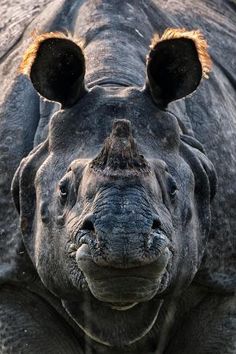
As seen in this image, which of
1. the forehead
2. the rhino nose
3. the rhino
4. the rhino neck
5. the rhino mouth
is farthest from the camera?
the rhino neck

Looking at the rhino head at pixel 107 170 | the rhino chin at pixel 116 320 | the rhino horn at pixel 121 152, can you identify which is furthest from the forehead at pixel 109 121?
the rhino chin at pixel 116 320

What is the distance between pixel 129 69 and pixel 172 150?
29.3 inches

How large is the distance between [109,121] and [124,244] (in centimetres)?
109

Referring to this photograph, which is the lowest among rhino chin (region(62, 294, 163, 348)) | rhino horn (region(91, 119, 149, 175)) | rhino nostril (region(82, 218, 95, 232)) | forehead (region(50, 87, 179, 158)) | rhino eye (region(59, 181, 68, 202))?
rhino chin (region(62, 294, 163, 348))

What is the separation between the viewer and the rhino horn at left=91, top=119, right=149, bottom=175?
22.9ft

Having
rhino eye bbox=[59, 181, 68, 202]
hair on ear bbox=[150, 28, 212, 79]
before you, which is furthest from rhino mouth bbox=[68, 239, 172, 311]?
hair on ear bbox=[150, 28, 212, 79]

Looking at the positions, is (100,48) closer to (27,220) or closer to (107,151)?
(27,220)

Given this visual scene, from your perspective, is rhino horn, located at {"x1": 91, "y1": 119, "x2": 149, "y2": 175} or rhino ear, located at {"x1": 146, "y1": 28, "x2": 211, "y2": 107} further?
rhino ear, located at {"x1": 146, "y1": 28, "x2": 211, "y2": 107}

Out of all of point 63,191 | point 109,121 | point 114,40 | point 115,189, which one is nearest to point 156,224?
point 115,189

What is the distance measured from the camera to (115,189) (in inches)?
272

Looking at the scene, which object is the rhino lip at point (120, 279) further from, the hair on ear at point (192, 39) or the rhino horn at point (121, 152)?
the hair on ear at point (192, 39)

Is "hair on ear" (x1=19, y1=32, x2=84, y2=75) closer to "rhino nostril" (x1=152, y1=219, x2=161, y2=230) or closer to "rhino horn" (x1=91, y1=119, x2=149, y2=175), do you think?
"rhino horn" (x1=91, y1=119, x2=149, y2=175)

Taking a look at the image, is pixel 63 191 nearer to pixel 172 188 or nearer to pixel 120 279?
pixel 172 188

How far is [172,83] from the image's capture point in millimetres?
7793
